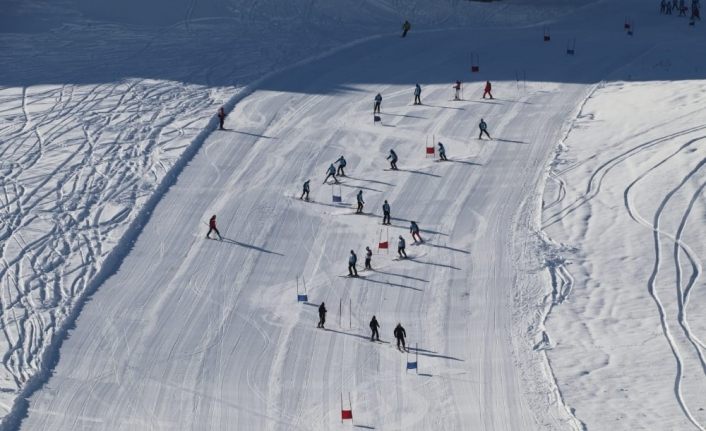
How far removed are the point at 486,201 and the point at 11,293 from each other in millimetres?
16994

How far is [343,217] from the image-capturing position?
47.0m

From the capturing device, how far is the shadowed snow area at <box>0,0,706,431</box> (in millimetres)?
36312

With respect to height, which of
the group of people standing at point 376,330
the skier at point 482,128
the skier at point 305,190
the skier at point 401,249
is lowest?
the group of people standing at point 376,330

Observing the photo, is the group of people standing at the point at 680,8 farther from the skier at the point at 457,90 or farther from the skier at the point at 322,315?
the skier at the point at 322,315

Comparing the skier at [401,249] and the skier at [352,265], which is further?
the skier at [401,249]

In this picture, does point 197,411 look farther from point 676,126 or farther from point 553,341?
point 676,126

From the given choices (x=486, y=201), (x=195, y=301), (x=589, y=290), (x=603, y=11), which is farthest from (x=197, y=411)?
(x=603, y=11)

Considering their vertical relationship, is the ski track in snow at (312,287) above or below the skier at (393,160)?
below

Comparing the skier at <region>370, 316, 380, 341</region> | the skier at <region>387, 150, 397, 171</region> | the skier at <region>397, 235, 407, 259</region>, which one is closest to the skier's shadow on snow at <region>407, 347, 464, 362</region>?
the skier at <region>370, 316, 380, 341</region>

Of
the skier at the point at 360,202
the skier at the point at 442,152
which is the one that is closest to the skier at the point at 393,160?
the skier at the point at 442,152

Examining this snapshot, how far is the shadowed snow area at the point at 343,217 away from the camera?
36.3 meters

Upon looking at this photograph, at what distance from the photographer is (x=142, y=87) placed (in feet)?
197

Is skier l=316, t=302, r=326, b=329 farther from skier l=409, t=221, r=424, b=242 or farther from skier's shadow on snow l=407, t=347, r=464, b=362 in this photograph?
skier l=409, t=221, r=424, b=242

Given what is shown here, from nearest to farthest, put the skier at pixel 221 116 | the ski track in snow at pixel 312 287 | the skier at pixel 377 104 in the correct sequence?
the ski track in snow at pixel 312 287 < the skier at pixel 221 116 < the skier at pixel 377 104
